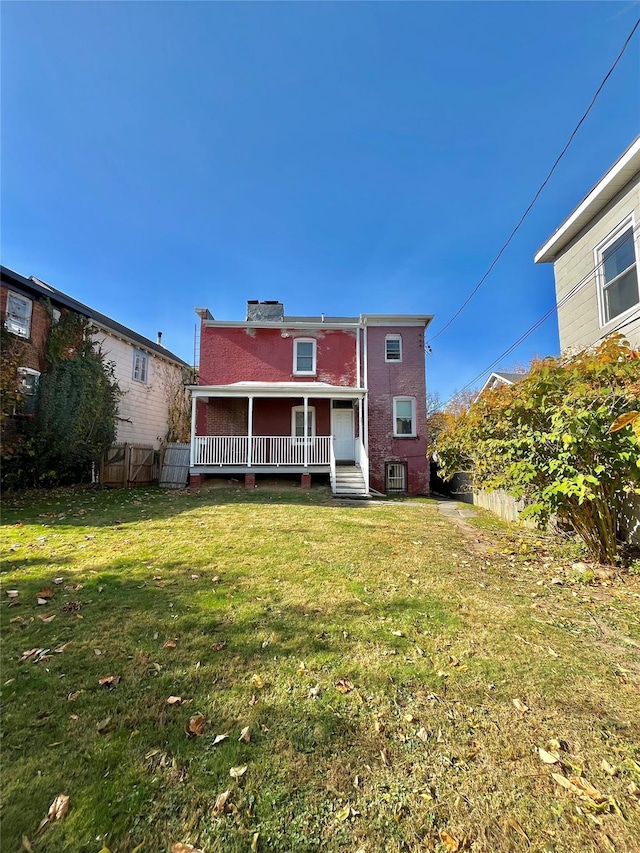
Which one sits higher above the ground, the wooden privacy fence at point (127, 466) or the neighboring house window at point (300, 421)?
the neighboring house window at point (300, 421)

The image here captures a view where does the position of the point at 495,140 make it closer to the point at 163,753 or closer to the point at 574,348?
the point at 574,348

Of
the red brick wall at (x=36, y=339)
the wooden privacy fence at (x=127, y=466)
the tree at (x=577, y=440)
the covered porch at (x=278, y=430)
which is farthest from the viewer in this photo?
the covered porch at (x=278, y=430)

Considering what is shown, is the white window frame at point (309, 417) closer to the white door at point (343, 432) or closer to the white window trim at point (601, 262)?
the white door at point (343, 432)

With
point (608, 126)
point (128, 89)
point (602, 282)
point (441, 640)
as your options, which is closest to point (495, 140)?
point (608, 126)

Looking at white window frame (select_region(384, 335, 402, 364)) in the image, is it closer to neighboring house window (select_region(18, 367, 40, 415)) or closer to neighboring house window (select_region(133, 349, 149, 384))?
neighboring house window (select_region(133, 349, 149, 384))

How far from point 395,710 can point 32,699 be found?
2.29 meters

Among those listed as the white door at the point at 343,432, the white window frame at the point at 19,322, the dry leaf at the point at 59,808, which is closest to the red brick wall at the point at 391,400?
the white door at the point at 343,432

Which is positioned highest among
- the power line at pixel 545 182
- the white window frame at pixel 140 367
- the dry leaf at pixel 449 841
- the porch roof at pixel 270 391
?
the power line at pixel 545 182

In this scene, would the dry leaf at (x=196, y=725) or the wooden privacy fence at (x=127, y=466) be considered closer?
the dry leaf at (x=196, y=725)

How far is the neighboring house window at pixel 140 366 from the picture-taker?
55.1 ft

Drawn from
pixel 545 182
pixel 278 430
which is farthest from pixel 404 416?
pixel 545 182

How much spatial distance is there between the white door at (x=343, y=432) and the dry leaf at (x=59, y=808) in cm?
1411

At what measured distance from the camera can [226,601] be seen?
3.72 metres

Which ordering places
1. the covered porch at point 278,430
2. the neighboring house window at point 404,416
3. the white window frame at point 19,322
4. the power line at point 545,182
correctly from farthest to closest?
the neighboring house window at point 404,416 < the covered porch at point 278,430 < the white window frame at point 19,322 < the power line at point 545,182
